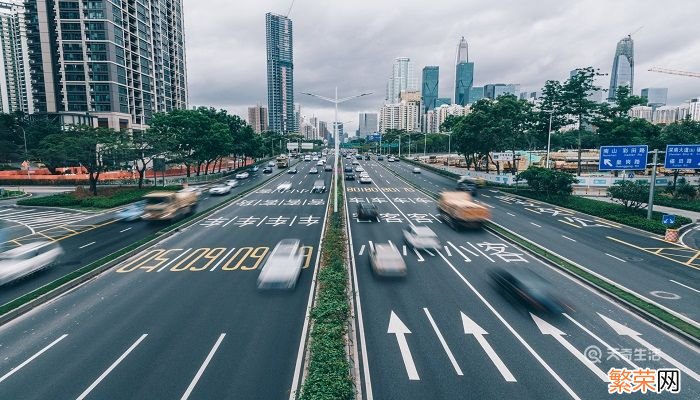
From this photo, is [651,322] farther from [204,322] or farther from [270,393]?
[204,322]

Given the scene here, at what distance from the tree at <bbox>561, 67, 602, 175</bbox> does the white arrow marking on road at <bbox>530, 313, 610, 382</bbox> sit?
185ft

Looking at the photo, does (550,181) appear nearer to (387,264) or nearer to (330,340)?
(387,264)

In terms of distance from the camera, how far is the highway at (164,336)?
10984 millimetres

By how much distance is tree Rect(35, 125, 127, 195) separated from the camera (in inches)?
1816

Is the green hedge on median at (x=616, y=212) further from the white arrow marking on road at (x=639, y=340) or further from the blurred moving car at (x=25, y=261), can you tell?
the blurred moving car at (x=25, y=261)

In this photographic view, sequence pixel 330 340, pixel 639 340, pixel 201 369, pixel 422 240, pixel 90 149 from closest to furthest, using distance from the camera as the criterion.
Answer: pixel 201 369 < pixel 330 340 < pixel 639 340 < pixel 422 240 < pixel 90 149

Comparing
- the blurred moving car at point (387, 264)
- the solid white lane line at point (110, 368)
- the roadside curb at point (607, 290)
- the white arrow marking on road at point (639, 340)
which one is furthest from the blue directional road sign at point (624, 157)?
the solid white lane line at point (110, 368)

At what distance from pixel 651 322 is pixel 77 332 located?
23.7m

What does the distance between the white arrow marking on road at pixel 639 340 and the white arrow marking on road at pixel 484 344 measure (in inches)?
221

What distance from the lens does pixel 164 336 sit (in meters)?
13.9

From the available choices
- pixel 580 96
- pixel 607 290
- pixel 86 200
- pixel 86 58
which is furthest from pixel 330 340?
pixel 86 58

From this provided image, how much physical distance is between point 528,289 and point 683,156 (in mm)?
31643

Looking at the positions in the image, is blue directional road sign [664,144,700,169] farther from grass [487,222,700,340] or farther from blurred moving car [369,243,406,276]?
blurred moving car [369,243,406,276]

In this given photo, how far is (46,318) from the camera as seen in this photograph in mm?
15445
